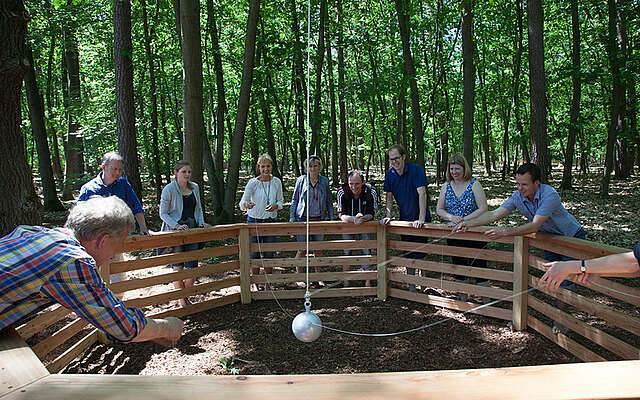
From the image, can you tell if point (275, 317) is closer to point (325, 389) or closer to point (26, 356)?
point (26, 356)

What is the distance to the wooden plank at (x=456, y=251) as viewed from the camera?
222 inches

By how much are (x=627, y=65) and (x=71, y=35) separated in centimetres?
1732

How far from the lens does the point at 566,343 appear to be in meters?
4.71

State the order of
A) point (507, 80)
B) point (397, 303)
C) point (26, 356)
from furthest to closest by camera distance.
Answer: point (507, 80)
point (397, 303)
point (26, 356)

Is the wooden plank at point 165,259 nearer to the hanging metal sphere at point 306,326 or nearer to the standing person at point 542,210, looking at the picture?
the hanging metal sphere at point 306,326

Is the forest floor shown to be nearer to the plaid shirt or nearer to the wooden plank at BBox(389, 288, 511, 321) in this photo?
the wooden plank at BBox(389, 288, 511, 321)

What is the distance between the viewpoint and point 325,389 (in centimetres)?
109

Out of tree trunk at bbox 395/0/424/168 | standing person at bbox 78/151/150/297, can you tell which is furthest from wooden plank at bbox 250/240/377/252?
tree trunk at bbox 395/0/424/168

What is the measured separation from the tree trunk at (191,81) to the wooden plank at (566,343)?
21.5 feet

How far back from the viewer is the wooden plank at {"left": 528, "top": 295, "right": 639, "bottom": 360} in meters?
3.86

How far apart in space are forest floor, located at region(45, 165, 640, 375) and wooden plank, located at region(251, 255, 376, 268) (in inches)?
21.9

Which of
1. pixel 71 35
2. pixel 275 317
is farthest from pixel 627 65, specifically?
pixel 71 35

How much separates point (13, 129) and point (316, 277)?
426 centimetres

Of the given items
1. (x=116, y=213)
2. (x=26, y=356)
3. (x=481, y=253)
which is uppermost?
(x=116, y=213)
